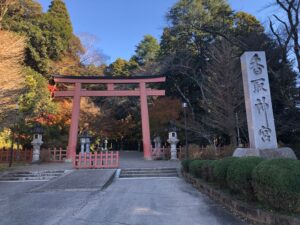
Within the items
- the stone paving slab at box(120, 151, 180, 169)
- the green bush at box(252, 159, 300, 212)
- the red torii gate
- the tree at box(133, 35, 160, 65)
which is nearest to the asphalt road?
the green bush at box(252, 159, 300, 212)

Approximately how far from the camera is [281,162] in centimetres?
425

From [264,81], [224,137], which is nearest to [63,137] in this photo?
[224,137]

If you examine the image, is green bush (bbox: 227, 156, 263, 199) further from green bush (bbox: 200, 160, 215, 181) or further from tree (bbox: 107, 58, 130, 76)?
tree (bbox: 107, 58, 130, 76)

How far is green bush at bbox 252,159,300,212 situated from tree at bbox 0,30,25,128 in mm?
16262

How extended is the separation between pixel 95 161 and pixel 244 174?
11.5 m

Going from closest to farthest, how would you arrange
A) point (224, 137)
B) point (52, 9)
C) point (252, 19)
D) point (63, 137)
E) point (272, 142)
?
point (272, 142) → point (63, 137) → point (224, 137) → point (252, 19) → point (52, 9)

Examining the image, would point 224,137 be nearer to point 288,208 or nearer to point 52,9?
point 288,208

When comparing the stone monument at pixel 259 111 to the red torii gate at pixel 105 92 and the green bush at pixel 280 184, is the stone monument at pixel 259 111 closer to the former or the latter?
the green bush at pixel 280 184

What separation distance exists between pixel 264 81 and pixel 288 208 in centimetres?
519

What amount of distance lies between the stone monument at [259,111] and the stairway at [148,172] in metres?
5.86

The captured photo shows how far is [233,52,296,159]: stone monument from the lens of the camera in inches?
307

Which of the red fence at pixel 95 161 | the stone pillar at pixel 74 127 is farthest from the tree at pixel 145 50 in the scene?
the red fence at pixel 95 161

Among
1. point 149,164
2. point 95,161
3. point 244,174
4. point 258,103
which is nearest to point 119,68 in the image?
point 149,164

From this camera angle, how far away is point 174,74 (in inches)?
1059
